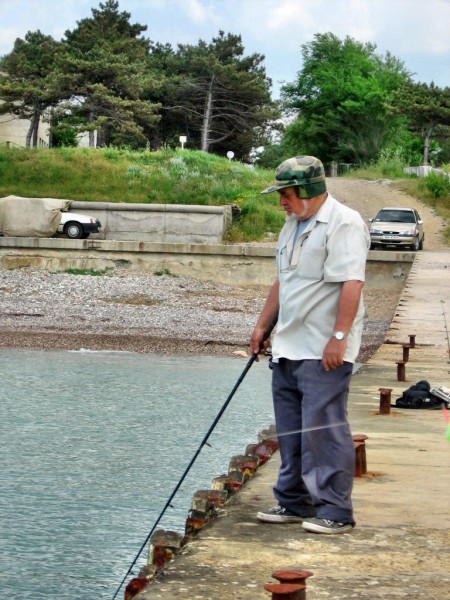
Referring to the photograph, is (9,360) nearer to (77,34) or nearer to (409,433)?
(409,433)

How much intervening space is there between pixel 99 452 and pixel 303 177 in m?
5.72

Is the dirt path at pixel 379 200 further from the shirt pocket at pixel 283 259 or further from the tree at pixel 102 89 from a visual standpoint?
the shirt pocket at pixel 283 259

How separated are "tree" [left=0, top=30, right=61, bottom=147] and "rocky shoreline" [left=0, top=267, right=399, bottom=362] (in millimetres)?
31146

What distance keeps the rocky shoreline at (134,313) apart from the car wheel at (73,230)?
3772 mm

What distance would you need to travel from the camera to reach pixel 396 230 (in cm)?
3425

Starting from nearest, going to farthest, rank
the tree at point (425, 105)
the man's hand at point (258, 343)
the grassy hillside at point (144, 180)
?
the man's hand at point (258, 343), the grassy hillside at point (144, 180), the tree at point (425, 105)

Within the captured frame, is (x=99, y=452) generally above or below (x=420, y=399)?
below

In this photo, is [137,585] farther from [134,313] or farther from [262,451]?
[134,313]

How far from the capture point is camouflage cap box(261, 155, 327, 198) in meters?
5.52

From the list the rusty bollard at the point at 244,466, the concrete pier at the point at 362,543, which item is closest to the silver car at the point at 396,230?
the concrete pier at the point at 362,543

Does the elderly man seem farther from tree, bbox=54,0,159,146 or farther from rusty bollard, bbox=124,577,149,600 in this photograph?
tree, bbox=54,0,159,146

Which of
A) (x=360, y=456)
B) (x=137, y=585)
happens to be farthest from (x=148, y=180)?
(x=137, y=585)

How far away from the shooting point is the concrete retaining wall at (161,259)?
30.0m

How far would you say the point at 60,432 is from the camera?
1155cm
